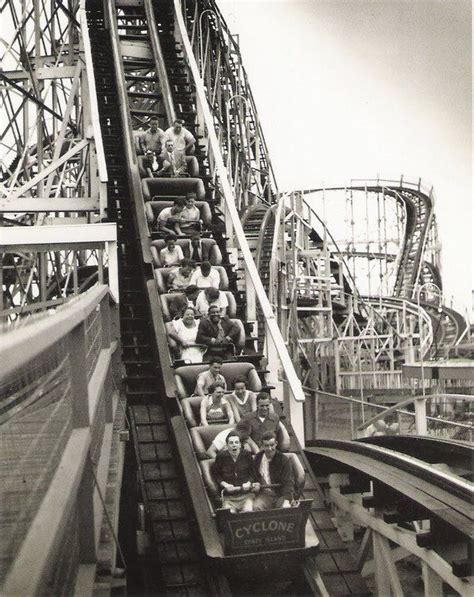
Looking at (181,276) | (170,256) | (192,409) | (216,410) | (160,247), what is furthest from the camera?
(160,247)

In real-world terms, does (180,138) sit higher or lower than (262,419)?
higher

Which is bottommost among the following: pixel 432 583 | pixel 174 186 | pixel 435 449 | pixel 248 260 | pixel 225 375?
pixel 432 583

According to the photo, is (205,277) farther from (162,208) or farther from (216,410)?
(216,410)

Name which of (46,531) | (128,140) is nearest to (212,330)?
(128,140)

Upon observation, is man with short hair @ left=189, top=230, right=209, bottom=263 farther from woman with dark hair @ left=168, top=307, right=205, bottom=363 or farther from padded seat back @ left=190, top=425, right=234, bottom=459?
padded seat back @ left=190, top=425, right=234, bottom=459

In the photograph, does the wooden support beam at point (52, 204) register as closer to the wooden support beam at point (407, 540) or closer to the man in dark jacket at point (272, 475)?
the wooden support beam at point (407, 540)

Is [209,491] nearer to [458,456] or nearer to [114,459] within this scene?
[114,459]
